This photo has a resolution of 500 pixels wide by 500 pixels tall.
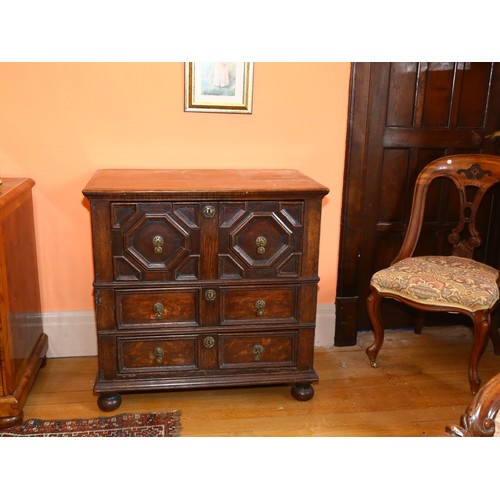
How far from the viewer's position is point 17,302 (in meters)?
2.39

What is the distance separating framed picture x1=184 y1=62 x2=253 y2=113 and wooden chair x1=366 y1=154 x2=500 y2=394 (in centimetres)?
103

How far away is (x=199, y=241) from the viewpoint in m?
2.32

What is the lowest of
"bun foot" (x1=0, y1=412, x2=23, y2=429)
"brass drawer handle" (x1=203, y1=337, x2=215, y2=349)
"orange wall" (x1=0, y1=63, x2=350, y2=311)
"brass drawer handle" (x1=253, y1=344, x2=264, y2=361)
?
"bun foot" (x1=0, y1=412, x2=23, y2=429)

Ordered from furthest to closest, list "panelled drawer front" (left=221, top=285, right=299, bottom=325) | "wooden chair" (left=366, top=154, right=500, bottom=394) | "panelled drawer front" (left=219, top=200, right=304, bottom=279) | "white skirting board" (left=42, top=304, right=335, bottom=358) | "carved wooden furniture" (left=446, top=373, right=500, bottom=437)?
"white skirting board" (left=42, top=304, right=335, bottom=358), "wooden chair" (left=366, top=154, right=500, bottom=394), "panelled drawer front" (left=221, top=285, right=299, bottom=325), "panelled drawer front" (left=219, top=200, right=304, bottom=279), "carved wooden furniture" (left=446, top=373, right=500, bottom=437)

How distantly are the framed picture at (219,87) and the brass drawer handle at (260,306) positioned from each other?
100 centimetres

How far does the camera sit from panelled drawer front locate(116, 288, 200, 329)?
92.9 inches

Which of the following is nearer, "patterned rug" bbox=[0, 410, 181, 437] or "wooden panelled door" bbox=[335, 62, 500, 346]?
"patterned rug" bbox=[0, 410, 181, 437]

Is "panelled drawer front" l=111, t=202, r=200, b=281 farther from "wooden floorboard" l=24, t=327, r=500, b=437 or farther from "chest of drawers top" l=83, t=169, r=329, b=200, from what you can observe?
"wooden floorboard" l=24, t=327, r=500, b=437

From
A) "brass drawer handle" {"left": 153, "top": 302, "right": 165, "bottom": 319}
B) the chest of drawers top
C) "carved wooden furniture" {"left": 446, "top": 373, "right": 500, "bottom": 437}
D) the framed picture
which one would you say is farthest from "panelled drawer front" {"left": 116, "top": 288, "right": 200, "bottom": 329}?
"carved wooden furniture" {"left": 446, "top": 373, "right": 500, "bottom": 437}

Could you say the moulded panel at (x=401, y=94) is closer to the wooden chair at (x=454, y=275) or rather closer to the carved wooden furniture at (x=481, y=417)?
the wooden chair at (x=454, y=275)

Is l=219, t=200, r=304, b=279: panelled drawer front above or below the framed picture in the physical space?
below
